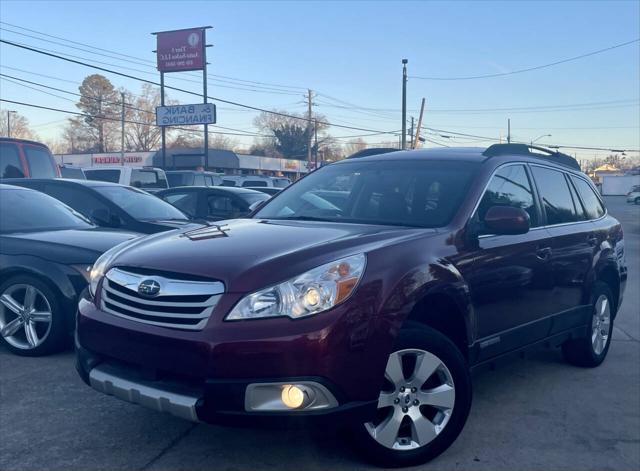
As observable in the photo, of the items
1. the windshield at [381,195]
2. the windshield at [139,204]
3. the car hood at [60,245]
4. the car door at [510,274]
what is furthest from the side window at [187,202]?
the car door at [510,274]

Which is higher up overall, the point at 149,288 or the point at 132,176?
the point at 132,176

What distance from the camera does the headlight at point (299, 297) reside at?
3.02 meters

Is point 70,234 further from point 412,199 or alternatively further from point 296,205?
point 412,199

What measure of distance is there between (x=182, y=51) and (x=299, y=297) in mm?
34448

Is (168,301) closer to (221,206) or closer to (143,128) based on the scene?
(221,206)

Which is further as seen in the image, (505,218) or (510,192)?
(510,192)

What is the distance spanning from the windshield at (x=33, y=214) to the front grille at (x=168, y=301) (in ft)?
10.3

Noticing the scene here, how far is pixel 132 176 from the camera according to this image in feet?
55.5

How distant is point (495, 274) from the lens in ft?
13.3

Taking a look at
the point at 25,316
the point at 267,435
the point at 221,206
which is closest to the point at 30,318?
the point at 25,316

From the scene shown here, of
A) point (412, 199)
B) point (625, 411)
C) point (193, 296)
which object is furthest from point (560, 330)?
point (193, 296)

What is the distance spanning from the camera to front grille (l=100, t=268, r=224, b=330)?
10.1ft

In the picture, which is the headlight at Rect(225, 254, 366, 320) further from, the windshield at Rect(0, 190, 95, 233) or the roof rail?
the windshield at Rect(0, 190, 95, 233)

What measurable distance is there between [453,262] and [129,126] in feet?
269
